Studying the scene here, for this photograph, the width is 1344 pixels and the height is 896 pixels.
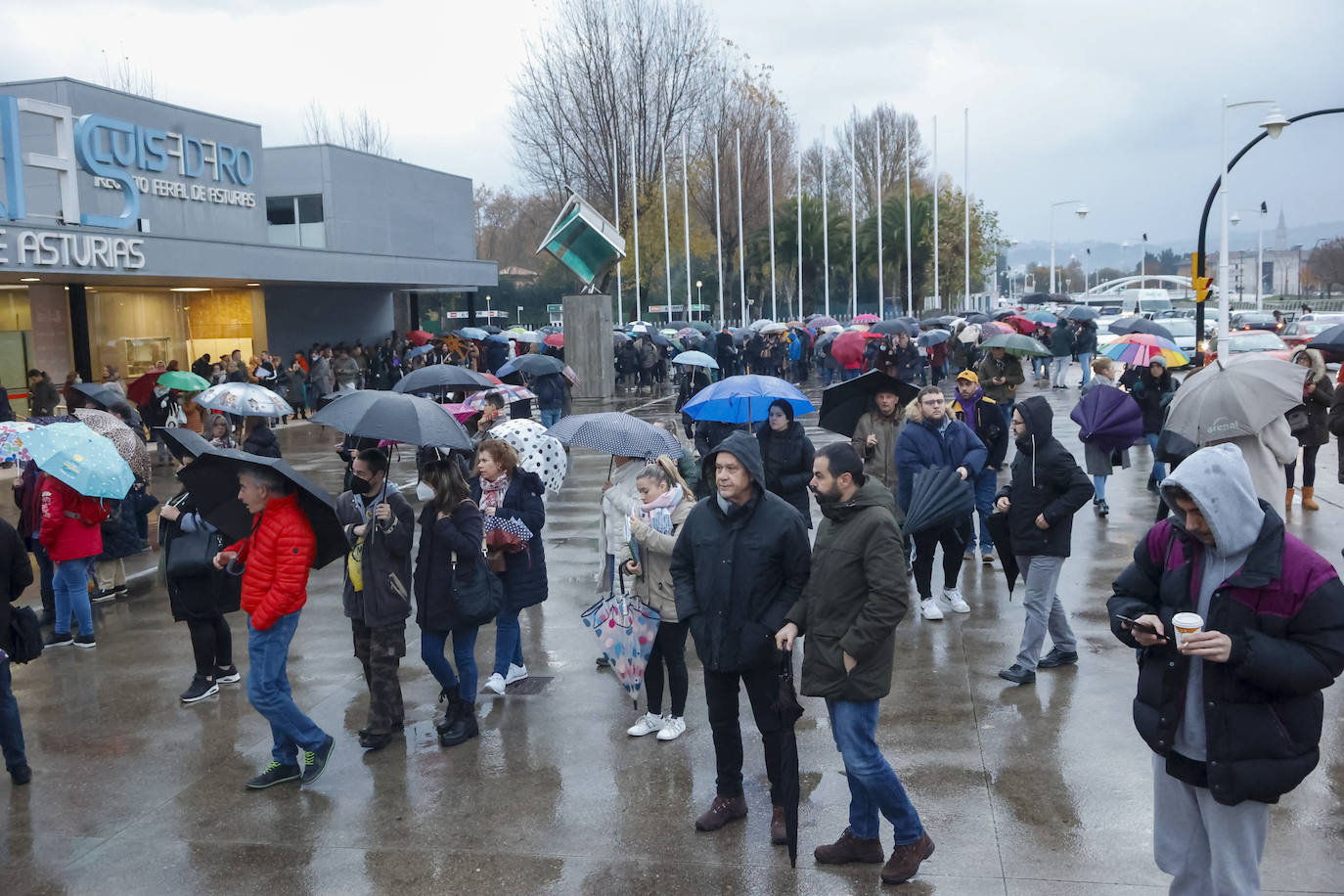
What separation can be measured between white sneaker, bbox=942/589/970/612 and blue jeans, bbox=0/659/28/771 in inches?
245

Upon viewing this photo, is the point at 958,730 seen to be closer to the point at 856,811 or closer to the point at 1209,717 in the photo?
the point at 856,811

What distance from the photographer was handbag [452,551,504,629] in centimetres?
631

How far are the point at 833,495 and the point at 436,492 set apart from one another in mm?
2412

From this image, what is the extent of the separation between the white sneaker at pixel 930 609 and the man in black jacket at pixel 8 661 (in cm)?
587

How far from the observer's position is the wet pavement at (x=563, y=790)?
4.91m

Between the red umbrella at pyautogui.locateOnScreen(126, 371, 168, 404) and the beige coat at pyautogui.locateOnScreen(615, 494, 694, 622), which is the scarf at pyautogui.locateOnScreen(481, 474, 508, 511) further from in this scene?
the red umbrella at pyautogui.locateOnScreen(126, 371, 168, 404)

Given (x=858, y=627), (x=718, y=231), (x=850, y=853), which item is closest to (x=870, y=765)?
(x=850, y=853)

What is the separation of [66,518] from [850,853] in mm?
6182

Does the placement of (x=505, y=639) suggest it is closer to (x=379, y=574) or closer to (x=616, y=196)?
(x=379, y=574)

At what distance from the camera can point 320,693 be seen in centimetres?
737

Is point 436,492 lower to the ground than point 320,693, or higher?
higher

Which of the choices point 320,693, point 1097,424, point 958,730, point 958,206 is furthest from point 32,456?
point 958,206

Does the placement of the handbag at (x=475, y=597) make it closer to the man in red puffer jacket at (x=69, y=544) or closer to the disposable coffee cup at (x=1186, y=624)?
the man in red puffer jacket at (x=69, y=544)

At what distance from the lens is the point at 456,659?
652 cm
